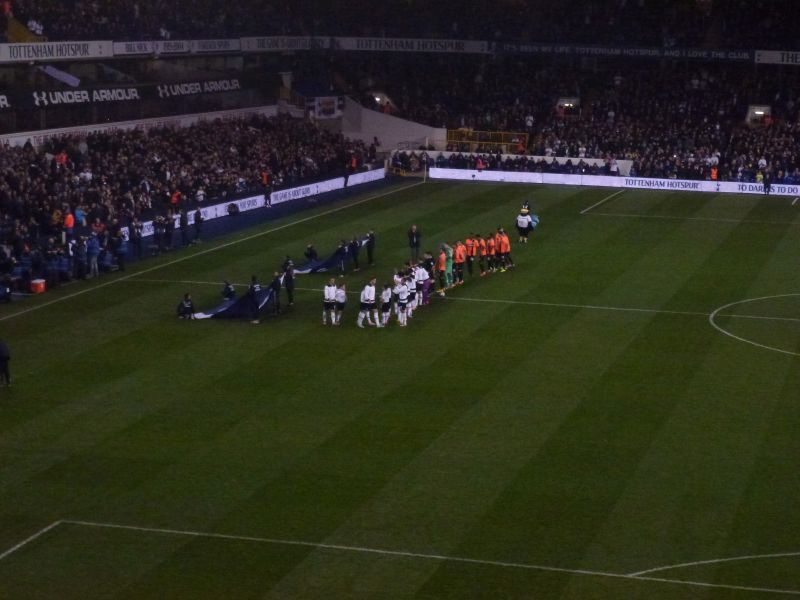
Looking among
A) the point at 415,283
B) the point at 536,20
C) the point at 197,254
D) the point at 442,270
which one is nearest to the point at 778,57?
the point at 536,20

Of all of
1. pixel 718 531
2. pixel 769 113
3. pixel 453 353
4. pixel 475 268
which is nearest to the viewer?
pixel 718 531

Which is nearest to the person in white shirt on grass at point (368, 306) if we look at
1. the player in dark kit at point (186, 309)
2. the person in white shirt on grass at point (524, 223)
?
the player in dark kit at point (186, 309)

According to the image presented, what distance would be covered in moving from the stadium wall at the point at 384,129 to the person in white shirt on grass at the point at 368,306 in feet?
133

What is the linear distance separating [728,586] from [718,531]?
1842 mm

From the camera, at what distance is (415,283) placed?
32.4m

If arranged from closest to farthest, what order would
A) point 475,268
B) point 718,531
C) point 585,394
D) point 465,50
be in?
point 718,531 < point 585,394 < point 475,268 < point 465,50

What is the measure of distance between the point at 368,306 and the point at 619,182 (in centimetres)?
3361

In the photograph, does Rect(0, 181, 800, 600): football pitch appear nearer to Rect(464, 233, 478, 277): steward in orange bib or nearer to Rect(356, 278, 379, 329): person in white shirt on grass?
Rect(356, 278, 379, 329): person in white shirt on grass

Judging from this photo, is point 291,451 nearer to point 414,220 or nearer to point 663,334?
point 663,334

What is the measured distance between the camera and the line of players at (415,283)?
31.0 m

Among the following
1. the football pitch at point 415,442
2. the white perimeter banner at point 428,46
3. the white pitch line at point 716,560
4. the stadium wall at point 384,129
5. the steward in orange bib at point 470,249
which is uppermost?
the white perimeter banner at point 428,46

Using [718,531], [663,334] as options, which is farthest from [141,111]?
[718,531]

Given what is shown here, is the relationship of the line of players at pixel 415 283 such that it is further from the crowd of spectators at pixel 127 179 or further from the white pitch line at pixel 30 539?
the white pitch line at pixel 30 539

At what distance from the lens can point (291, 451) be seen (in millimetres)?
21656
